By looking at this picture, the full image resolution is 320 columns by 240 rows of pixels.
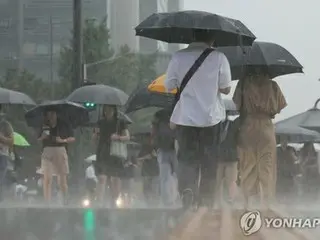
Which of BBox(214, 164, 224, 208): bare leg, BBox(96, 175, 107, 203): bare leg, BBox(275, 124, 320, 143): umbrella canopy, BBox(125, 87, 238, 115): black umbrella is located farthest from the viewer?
BBox(96, 175, 107, 203): bare leg

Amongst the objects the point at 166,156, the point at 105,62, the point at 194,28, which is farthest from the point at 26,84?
the point at 194,28

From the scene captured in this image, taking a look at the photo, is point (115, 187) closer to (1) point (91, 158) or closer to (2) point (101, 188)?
(2) point (101, 188)

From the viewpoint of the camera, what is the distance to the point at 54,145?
23.5 ft

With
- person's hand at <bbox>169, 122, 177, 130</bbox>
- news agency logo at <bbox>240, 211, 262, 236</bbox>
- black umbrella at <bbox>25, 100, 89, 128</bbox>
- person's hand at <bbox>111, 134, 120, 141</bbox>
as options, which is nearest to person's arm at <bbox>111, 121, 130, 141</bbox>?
person's hand at <bbox>111, 134, 120, 141</bbox>

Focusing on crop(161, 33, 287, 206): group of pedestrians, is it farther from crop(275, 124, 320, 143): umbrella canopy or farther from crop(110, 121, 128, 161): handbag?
crop(110, 121, 128, 161): handbag

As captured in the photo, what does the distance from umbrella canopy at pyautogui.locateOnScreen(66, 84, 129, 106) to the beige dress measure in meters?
1.27

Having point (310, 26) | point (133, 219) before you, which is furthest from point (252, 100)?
point (133, 219)

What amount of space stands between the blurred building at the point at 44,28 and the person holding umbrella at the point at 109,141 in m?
0.63

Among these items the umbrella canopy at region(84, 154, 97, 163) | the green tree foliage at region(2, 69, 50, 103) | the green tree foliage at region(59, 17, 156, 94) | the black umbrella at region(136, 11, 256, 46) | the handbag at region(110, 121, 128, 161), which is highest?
the black umbrella at region(136, 11, 256, 46)

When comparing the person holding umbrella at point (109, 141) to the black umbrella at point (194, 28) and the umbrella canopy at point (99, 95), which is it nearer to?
the umbrella canopy at point (99, 95)

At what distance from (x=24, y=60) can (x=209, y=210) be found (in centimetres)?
242

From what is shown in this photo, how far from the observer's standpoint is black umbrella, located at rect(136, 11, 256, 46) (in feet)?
19.2

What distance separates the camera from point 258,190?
629cm

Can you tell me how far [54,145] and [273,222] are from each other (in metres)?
2.35
